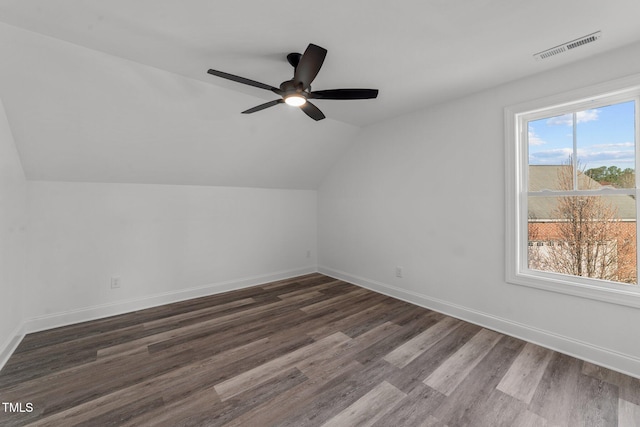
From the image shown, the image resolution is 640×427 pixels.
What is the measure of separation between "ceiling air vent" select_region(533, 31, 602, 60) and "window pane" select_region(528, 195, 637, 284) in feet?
4.02

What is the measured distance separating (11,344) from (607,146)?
5343 mm

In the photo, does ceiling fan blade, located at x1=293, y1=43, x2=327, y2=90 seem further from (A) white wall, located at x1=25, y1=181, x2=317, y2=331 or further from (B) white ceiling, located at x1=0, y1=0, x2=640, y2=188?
(A) white wall, located at x1=25, y1=181, x2=317, y2=331

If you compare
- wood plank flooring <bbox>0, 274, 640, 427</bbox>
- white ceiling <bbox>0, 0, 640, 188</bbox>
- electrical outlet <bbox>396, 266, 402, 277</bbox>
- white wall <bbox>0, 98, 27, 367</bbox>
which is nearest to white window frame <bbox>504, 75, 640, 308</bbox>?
white ceiling <bbox>0, 0, 640, 188</bbox>

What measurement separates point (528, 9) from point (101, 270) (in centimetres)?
436

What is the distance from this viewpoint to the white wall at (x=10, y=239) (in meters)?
2.17

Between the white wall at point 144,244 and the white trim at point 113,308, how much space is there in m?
0.01

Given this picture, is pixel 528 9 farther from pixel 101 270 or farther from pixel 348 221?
pixel 101 270

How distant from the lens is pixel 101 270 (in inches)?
118

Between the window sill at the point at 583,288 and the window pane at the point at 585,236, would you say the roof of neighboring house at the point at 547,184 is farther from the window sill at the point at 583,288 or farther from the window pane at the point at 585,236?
the window sill at the point at 583,288

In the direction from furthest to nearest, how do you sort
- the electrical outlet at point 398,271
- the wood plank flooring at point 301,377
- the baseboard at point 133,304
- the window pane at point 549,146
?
1. the electrical outlet at point 398,271
2. the baseboard at point 133,304
3. the window pane at point 549,146
4. the wood plank flooring at point 301,377

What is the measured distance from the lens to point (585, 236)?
2402mm

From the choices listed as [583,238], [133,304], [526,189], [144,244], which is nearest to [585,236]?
[583,238]

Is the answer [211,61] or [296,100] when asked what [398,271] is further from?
[211,61]

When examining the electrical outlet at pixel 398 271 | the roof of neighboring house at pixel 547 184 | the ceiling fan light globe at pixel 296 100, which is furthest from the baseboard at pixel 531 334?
the ceiling fan light globe at pixel 296 100
